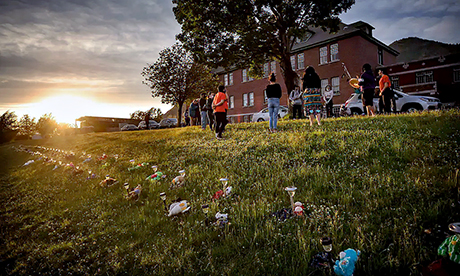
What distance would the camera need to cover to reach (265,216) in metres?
3.31

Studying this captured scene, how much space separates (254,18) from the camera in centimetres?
1792

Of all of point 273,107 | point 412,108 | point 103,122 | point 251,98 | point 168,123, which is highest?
point 251,98

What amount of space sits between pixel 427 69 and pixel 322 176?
1266 inches

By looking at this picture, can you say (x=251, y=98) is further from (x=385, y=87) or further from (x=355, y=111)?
(x=385, y=87)

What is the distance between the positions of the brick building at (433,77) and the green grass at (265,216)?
2594 cm

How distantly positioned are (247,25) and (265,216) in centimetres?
1673

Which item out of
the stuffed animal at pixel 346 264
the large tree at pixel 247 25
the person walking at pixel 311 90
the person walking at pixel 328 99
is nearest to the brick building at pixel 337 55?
the large tree at pixel 247 25

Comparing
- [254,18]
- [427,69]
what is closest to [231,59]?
[254,18]

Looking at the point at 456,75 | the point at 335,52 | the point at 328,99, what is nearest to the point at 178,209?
the point at 328,99

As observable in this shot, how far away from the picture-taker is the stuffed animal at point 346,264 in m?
2.00

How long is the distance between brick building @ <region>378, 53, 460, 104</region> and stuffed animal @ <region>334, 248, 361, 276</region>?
31.4m

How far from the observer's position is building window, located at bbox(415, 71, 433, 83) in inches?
1070

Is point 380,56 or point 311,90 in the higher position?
point 380,56

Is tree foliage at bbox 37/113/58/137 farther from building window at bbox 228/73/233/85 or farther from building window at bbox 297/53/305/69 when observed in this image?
building window at bbox 297/53/305/69
